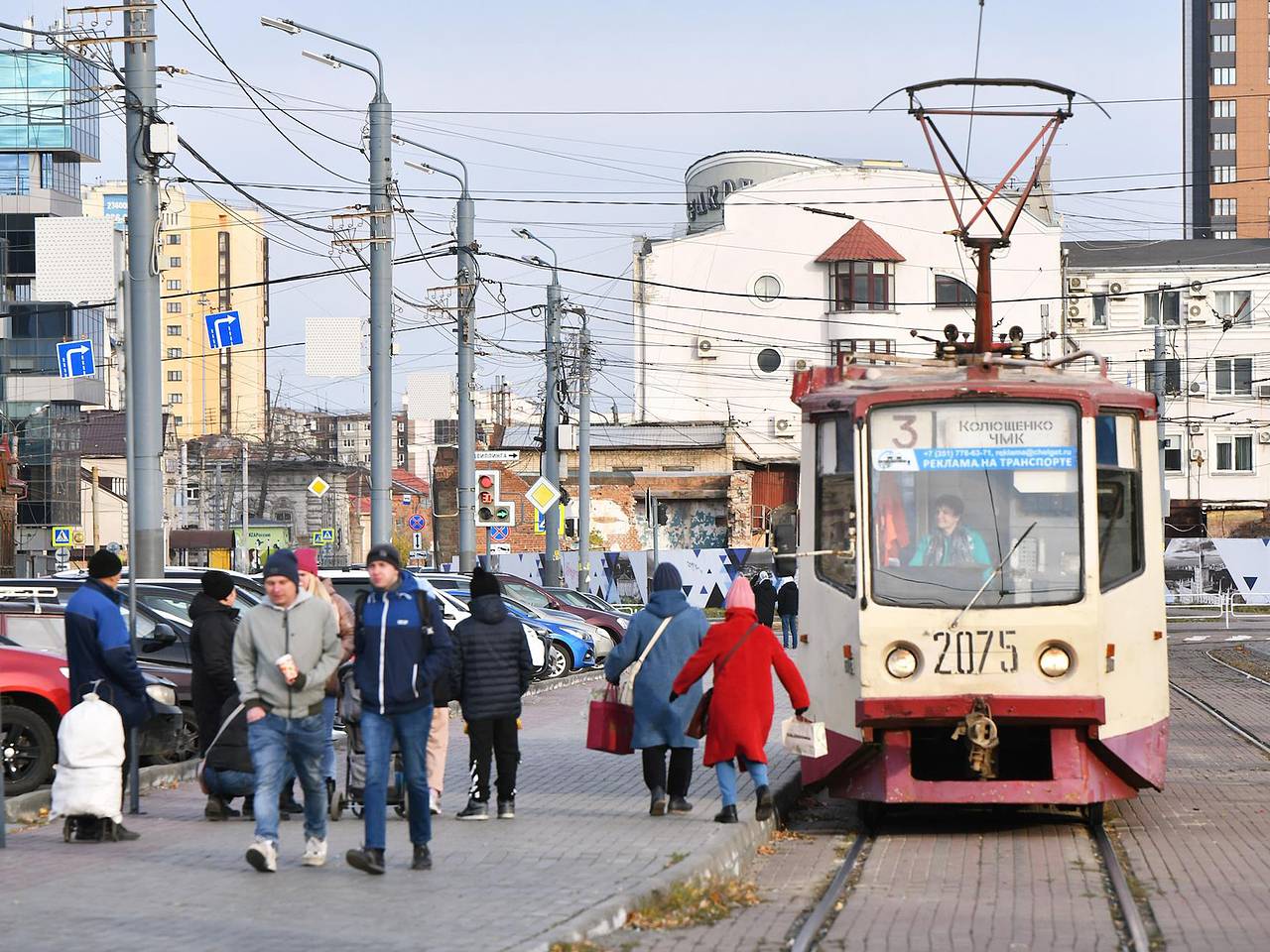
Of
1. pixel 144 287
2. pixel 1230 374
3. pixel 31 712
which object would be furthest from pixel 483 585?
pixel 1230 374

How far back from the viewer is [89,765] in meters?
11.2

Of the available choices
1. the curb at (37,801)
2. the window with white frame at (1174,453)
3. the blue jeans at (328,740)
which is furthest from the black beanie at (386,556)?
the window with white frame at (1174,453)

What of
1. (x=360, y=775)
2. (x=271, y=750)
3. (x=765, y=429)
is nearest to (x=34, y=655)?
(x=360, y=775)

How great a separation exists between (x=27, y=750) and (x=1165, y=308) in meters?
72.3

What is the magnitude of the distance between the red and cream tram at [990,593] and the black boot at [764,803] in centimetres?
45

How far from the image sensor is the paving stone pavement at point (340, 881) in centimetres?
796

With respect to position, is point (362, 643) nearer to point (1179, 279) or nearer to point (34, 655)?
point (34, 655)

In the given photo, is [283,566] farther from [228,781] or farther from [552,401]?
[552,401]

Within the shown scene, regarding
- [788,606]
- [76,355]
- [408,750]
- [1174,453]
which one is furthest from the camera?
[1174,453]

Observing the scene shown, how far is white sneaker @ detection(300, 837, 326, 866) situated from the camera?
10.0 metres

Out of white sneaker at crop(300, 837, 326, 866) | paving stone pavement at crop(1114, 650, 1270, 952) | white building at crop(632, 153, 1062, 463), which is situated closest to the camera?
paving stone pavement at crop(1114, 650, 1270, 952)

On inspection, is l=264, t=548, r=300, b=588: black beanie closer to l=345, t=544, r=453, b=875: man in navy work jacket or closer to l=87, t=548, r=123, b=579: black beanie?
l=345, t=544, r=453, b=875: man in navy work jacket

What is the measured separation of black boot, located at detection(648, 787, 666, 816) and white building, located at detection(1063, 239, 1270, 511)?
67704 mm

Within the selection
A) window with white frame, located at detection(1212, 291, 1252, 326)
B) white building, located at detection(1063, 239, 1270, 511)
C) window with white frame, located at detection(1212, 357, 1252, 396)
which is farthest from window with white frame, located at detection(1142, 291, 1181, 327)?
window with white frame, located at detection(1212, 357, 1252, 396)
